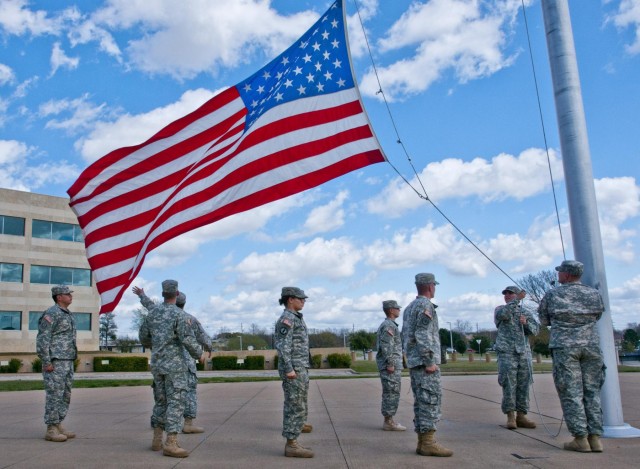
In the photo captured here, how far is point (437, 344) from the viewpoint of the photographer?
6.78 m

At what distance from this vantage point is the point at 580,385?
256 inches

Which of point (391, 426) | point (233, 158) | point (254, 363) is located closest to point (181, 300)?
point (233, 158)

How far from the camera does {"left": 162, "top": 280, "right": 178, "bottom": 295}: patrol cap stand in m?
7.12

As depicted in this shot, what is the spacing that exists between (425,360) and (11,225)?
4197 centimetres

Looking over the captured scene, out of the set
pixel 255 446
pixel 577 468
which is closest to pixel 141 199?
pixel 255 446

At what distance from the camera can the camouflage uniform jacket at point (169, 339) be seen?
22.9 feet

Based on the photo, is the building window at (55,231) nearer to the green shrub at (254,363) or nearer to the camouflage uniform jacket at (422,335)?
the green shrub at (254,363)

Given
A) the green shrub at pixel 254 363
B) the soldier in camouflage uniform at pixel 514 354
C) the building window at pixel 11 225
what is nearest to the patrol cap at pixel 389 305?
the soldier in camouflage uniform at pixel 514 354

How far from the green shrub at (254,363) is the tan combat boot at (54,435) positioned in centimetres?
2936

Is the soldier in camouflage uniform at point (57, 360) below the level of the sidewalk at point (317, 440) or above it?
above

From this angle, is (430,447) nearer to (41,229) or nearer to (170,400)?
(170,400)

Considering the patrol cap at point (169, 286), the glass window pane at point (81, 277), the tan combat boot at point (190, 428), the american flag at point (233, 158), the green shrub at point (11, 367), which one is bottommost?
the tan combat boot at point (190, 428)

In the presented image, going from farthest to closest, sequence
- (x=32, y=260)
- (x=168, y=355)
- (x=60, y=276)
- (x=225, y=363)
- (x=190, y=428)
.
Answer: (x=60, y=276), (x=32, y=260), (x=225, y=363), (x=190, y=428), (x=168, y=355)

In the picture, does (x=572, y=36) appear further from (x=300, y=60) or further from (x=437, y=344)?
(x=437, y=344)
